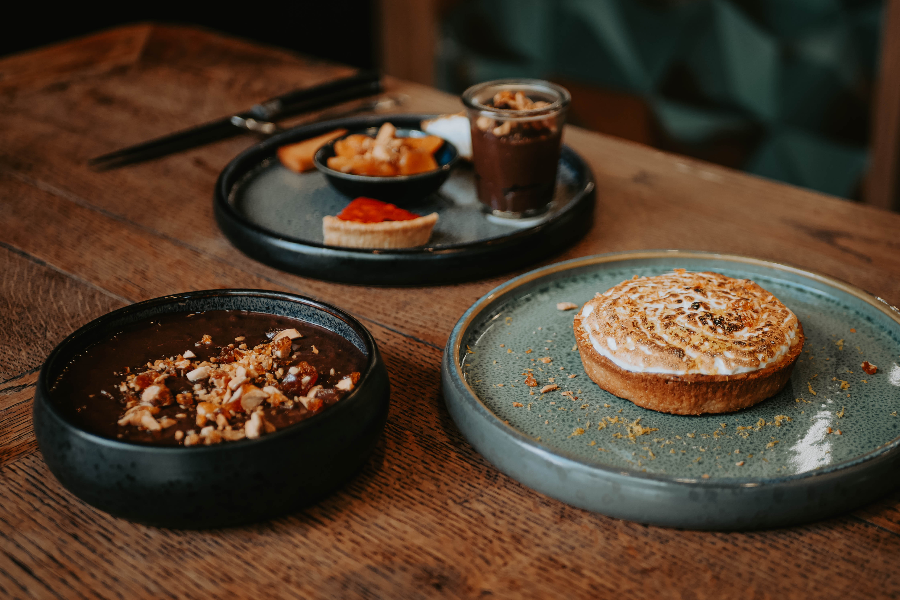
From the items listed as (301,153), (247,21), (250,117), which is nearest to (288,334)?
(301,153)

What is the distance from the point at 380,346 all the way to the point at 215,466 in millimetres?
424

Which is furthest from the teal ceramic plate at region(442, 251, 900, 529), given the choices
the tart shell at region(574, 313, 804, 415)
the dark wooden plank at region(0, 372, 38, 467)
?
the dark wooden plank at region(0, 372, 38, 467)

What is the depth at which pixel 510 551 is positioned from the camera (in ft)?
2.47

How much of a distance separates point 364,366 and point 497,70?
11.2 feet

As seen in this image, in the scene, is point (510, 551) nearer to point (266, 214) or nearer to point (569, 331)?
→ point (569, 331)

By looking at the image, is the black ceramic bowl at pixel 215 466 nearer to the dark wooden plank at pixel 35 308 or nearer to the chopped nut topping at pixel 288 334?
the chopped nut topping at pixel 288 334

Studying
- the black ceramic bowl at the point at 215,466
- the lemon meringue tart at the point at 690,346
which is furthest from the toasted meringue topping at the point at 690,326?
the black ceramic bowl at the point at 215,466

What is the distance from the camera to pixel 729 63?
3.30 metres

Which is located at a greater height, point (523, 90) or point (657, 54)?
point (523, 90)

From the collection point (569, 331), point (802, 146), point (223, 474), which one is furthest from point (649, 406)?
point (802, 146)

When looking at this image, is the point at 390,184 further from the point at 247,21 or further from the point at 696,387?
the point at 247,21

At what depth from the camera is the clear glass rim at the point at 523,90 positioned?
51.8 inches

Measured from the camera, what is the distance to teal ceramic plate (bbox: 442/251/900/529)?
76 centimetres

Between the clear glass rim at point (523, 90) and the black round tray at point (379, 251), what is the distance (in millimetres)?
164
